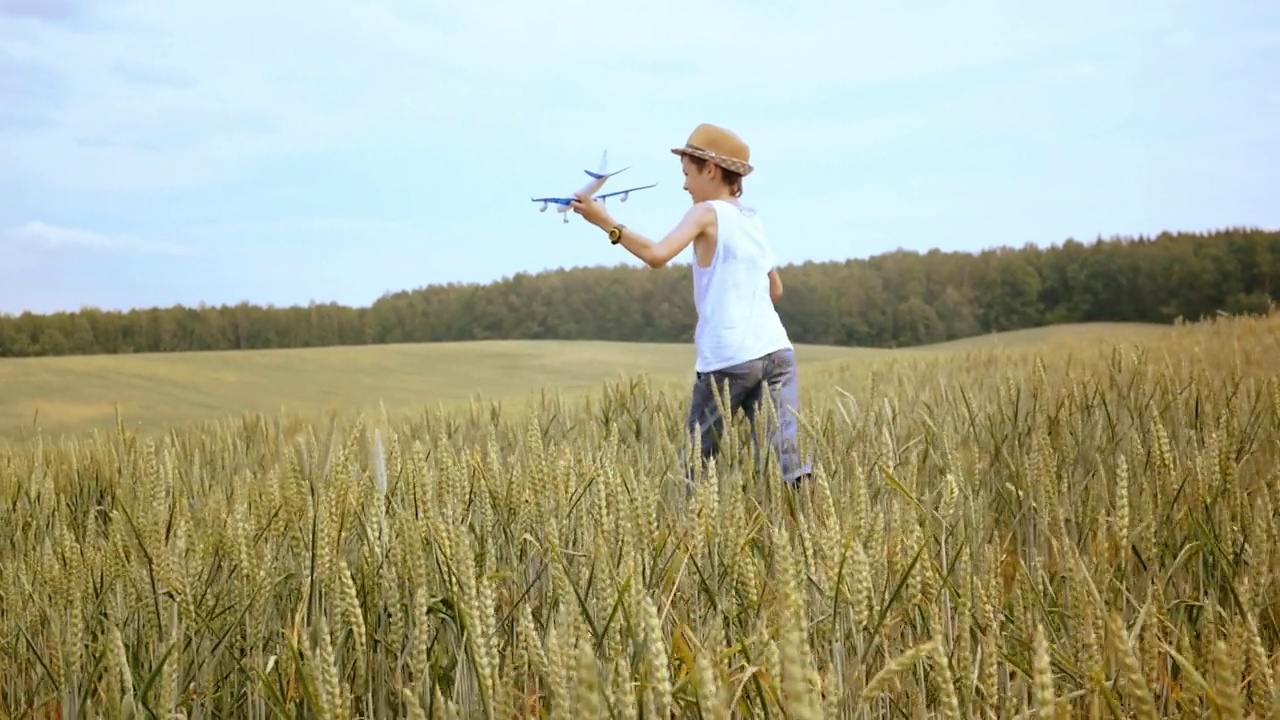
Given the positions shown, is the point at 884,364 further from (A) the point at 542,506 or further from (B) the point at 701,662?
(B) the point at 701,662

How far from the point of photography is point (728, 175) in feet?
13.3

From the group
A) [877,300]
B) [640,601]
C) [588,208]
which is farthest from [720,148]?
[877,300]

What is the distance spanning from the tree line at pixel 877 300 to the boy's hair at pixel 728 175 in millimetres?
9602

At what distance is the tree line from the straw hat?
964 centimetres

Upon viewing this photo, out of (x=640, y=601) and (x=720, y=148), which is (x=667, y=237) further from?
(x=640, y=601)

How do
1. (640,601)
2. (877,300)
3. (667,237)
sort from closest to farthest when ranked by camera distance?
(640,601), (667,237), (877,300)

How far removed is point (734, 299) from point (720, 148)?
58 cm

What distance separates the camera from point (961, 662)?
1.07 m

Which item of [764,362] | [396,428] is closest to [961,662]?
[764,362]

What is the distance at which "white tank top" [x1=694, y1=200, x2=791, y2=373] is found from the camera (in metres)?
3.77

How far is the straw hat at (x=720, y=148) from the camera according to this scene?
3949 millimetres

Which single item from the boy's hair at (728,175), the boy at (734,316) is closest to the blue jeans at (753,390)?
the boy at (734,316)

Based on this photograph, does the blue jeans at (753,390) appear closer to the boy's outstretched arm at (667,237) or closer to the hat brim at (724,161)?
the boy's outstretched arm at (667,237)

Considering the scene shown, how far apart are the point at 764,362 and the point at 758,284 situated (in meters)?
0.27
